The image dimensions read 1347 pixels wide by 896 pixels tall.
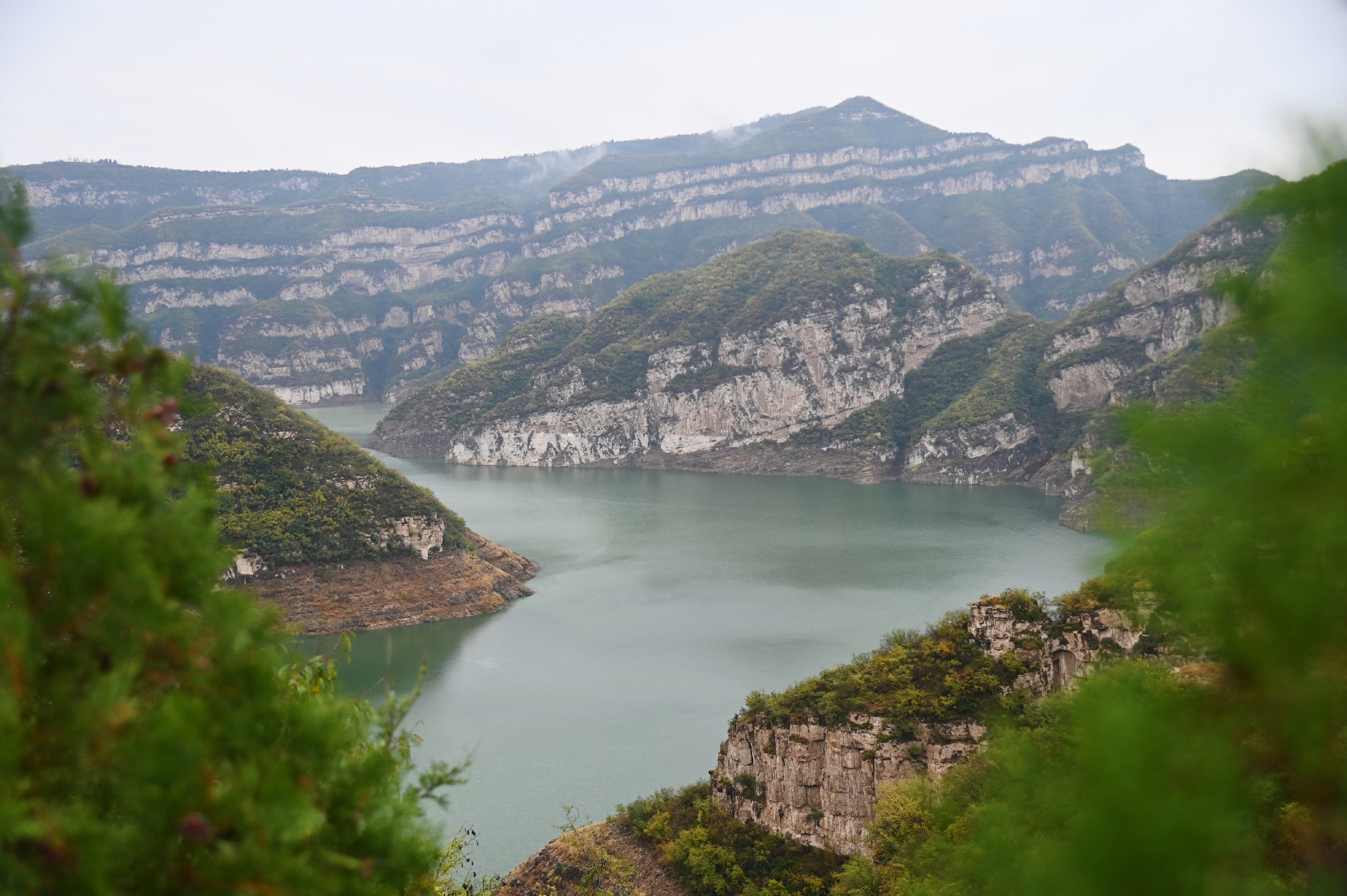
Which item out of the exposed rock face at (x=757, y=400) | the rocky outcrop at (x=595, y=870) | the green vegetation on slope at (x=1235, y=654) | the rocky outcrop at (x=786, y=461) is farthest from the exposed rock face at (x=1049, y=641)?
the exposed rock face at (x=757, y=400)

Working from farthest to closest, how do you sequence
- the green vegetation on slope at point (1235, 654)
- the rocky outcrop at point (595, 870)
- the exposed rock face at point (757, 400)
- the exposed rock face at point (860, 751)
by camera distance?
the exposed rock face at point (757, 400), the rocky outcrop at point (595, 870), the exposed rock face at point (860, 751), the green vegetation on slope at point (1235, 654)

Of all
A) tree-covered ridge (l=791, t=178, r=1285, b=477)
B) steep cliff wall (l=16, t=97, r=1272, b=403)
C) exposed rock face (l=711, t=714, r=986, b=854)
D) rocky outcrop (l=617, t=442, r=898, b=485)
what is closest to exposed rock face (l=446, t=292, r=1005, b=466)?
rocky outcrop (l=617, t=442, r=898, b=485)

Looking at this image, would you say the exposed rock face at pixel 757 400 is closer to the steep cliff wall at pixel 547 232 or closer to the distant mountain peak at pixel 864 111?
the steep cliff wall at pixel 547 232

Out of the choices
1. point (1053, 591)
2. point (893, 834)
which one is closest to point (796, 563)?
point (1053, 591)

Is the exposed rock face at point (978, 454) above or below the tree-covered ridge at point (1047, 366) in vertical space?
below

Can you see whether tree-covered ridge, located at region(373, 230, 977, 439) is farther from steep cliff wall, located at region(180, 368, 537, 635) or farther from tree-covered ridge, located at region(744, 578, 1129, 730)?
tree-covered ridge, located at region(744, 578, 1129, 730)

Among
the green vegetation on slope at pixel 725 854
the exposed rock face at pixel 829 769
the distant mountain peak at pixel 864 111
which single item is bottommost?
the green vegetation on slope at pixel 725 854

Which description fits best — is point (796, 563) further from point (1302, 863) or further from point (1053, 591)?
point (1302, 863)
